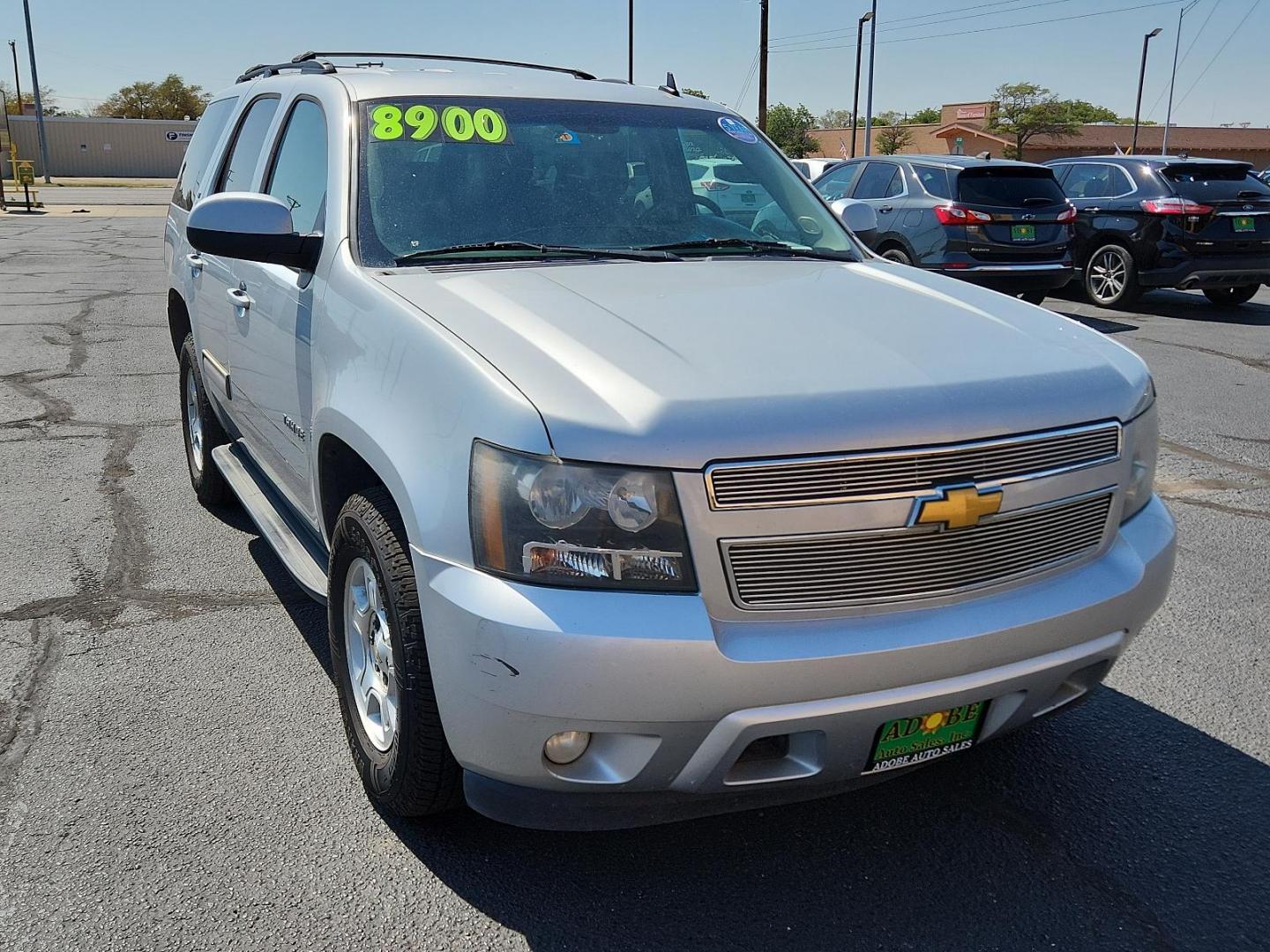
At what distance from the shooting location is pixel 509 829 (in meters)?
2.94

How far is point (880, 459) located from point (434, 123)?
202 centimetres

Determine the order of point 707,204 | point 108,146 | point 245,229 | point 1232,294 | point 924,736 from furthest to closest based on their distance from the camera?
point 108,146, point 1232,294, point 707,204, point 245,229, point 924,736

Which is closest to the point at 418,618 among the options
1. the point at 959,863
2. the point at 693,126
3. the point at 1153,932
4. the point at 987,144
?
the point at 959,863

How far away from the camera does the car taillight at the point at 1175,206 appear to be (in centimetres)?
1230

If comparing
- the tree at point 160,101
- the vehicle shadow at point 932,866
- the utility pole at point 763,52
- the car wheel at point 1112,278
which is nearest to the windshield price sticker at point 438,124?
the vehicle shadow at point 932,866

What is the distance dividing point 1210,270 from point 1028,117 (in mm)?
72725

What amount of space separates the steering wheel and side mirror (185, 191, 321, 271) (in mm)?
1360

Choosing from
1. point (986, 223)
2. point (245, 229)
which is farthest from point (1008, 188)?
point (245, 229)

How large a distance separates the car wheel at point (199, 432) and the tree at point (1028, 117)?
78235 millimetres

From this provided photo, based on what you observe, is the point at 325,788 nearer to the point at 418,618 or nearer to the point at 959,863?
the point at 418,618

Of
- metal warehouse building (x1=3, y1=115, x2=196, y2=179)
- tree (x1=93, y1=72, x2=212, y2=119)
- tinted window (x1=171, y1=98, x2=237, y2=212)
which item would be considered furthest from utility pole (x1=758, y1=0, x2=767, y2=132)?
tree (x1=93, y1=72, x2=212, y2=119)

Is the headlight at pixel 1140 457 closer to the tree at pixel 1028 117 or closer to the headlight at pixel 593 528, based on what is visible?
the headlight at pixel 593 528

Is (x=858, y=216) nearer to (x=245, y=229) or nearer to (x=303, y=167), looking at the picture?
(x=303, y=167)

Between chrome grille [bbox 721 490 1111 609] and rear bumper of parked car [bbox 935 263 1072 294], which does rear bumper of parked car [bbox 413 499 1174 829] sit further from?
rear bumper of parked car [bbox 935 263 1072 294]
